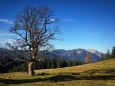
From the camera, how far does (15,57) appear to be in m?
43.9

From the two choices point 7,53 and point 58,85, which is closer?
point 58,85

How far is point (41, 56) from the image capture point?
43.6 metres

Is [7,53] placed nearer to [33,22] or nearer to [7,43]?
[7,43]

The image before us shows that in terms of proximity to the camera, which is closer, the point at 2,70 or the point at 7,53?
the point at 7,53

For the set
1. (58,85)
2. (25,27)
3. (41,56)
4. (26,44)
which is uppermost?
(25,27)

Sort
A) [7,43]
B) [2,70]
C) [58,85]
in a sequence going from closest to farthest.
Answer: [58,85] → [7,43] → [2,70]

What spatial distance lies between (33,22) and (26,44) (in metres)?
5.01

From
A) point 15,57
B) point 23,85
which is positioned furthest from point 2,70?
point 23,85

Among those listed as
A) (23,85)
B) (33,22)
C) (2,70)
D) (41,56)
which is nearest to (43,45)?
(41,56)

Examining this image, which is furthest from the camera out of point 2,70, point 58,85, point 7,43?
point 2,70

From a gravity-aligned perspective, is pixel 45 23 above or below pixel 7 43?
above

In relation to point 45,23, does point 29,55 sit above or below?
below

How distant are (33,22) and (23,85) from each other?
18957 millimetres

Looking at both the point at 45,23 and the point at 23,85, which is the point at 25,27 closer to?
the point at 45,23
